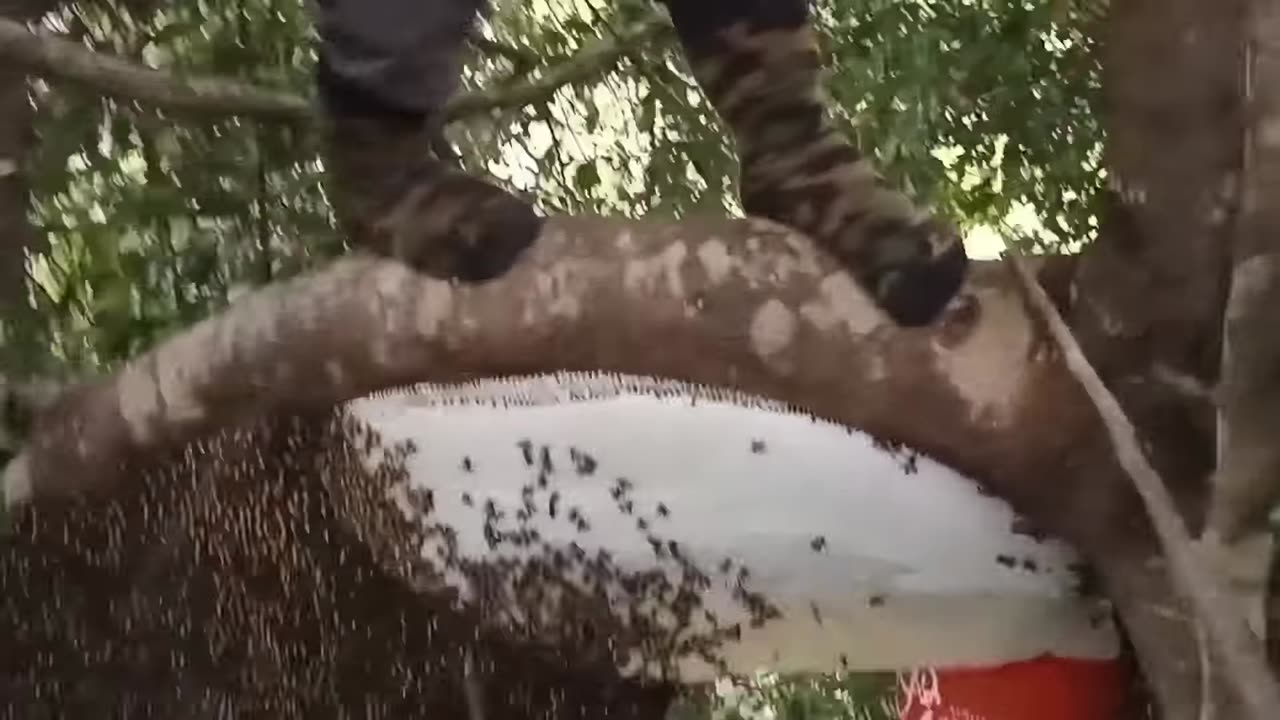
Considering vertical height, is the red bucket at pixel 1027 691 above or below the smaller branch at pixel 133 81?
below


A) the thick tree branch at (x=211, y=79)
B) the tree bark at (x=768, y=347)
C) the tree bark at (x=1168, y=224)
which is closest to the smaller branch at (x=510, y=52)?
the thick tree branch at (x=211, y=79)

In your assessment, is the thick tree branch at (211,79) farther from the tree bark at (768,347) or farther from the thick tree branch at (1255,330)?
the thick tree branch at (1255,330)

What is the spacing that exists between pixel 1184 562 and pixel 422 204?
14.3 inches

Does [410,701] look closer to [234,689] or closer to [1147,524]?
[234,689]

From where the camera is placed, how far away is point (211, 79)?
0.83 metres

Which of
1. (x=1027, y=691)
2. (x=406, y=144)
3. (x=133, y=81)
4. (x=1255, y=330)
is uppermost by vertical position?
(x=133, y=81)

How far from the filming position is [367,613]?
2.66 feet

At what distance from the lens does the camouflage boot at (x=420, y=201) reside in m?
0.63

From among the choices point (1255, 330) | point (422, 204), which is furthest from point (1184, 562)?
point (422, 204)

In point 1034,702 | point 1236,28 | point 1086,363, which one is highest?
point 1236,28

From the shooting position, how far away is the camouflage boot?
2.06 feet

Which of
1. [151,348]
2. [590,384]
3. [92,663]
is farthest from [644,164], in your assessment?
[92,663]

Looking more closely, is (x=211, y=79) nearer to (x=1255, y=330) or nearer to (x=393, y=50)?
(x=393, y=50)

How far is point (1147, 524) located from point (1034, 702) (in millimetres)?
146
